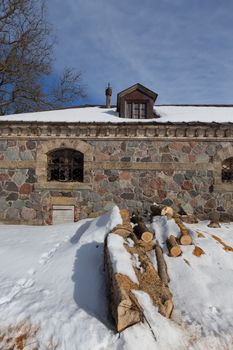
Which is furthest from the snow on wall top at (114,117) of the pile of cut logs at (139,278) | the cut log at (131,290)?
the cut log at (131,290)

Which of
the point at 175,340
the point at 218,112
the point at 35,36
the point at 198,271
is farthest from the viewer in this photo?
the point at 35,36

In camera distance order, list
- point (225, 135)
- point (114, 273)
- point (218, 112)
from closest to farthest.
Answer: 1. point (114, 273)
2. point (225, 135)
3. point (218, 112)

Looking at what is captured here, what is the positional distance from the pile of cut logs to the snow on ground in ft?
0.44

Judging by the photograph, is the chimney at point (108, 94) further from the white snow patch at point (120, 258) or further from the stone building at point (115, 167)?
the white snow patch at point (120, 258)

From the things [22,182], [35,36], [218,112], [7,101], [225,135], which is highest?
[35,36]

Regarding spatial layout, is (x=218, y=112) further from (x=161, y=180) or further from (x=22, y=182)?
(x=22, y=182)

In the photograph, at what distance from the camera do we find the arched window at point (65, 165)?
33.3 feet

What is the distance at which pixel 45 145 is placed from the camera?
10.0 meters

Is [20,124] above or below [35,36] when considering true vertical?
below

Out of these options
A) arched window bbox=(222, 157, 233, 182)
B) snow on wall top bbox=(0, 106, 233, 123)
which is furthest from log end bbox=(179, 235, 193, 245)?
snow on wall top bbox=(0, 106, 233, 123)

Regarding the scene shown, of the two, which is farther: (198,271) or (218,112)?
(218,112)

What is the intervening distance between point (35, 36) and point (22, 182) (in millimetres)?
11732

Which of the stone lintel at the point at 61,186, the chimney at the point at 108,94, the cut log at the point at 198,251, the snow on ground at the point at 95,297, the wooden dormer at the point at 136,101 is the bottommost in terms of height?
the snow on ground at the point at 95,297

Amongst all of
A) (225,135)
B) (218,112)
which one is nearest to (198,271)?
(225,135)
